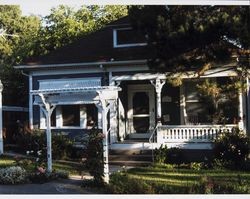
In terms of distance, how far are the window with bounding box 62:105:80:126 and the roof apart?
1.97 meters

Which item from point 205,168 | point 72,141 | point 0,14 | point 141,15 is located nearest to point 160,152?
point 205,168

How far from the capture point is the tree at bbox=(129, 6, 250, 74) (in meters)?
12.2

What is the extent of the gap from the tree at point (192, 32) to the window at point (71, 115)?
641cm

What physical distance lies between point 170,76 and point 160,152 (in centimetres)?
250

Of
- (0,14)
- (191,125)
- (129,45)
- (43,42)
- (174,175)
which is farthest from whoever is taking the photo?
(0,14)

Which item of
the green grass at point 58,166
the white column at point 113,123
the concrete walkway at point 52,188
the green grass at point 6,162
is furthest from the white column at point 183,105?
the concrete walkway at point 52,188

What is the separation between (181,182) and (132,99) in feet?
25.6

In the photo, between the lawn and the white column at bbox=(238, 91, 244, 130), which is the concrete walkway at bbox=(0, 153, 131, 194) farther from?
the white column at bbox=(238, 91, 244, 130)

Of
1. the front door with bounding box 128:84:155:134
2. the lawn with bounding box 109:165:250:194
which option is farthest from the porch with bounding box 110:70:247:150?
the lawn with bounding box 109:165:250:194

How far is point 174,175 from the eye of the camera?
13719 millimetres

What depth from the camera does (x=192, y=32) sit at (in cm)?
1267

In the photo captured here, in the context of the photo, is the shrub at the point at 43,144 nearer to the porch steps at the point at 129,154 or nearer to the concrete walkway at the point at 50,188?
the porch steps at the point at 129,154

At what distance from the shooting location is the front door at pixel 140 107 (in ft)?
64.3

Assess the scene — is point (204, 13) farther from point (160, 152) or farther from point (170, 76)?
point (160, 152)
